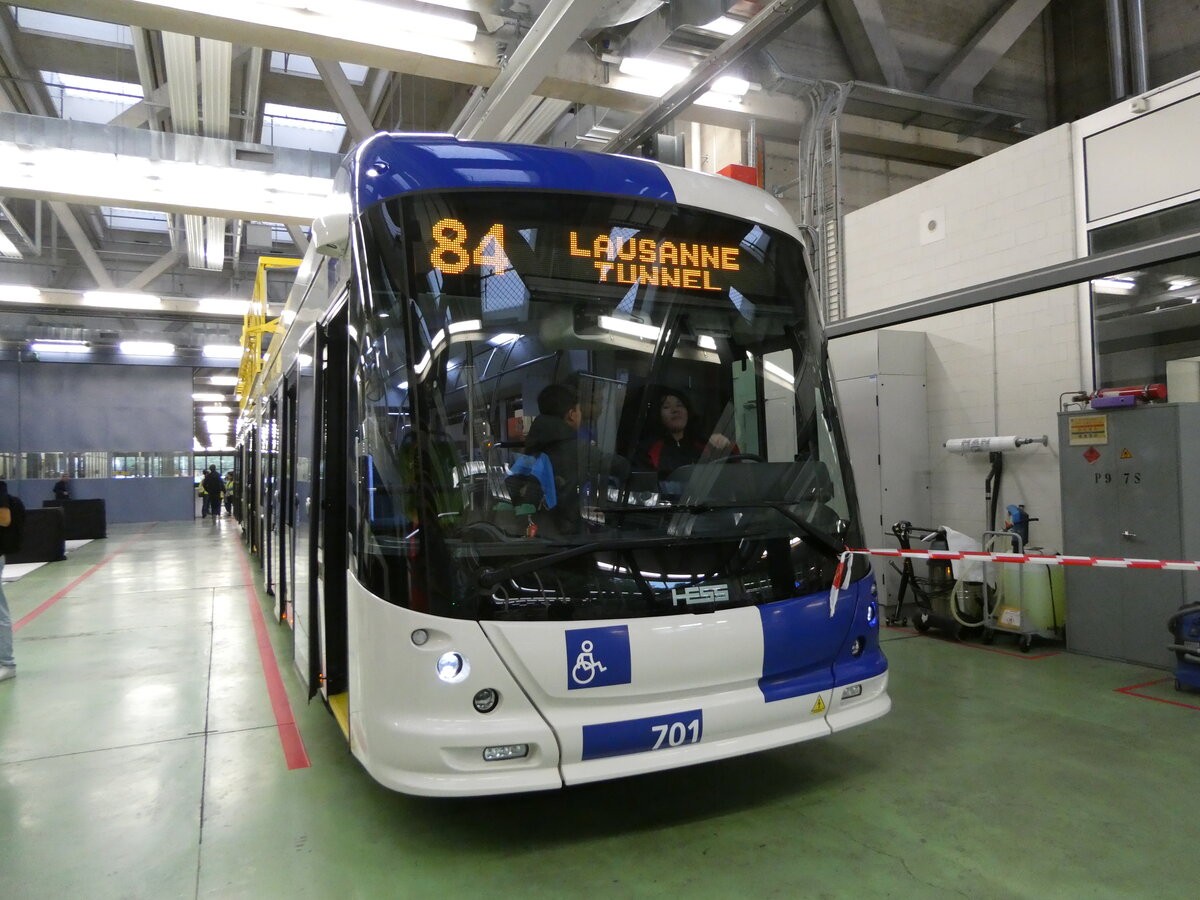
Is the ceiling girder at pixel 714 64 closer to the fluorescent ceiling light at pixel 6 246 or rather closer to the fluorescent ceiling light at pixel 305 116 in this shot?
the fluorescent ceiling light at pixel 305 116

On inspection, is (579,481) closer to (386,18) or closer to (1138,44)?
(386,18)

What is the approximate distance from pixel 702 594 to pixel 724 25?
5182 mm

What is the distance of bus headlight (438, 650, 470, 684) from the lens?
2.84 m

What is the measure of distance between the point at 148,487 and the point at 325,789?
74.1 ft

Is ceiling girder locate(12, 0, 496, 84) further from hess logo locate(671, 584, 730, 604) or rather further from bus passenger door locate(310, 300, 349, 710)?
hess logo locate(671, 584, 730, 604)

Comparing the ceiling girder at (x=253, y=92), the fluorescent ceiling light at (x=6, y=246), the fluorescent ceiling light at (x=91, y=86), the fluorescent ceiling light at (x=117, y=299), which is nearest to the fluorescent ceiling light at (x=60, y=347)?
the fluorescent ceiling light at (x=117, y=299)

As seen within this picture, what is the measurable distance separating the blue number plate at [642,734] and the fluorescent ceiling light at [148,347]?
19992 millimetres

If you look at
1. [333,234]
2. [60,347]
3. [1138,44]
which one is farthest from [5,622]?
[60,347]

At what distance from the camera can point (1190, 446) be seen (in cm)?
555

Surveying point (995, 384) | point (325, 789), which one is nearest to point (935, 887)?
point (325, 789)

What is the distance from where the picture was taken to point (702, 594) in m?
3.14

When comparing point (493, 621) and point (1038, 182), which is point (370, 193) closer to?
point (493, 621)

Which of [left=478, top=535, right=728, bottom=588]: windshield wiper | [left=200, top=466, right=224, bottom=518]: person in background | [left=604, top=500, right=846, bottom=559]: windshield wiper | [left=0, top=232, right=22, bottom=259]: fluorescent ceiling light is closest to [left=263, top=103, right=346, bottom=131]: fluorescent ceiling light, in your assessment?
[left=0, top=232, right=22, bottom=259]: fluorescent ceiling light

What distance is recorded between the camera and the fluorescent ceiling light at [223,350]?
788 inches
